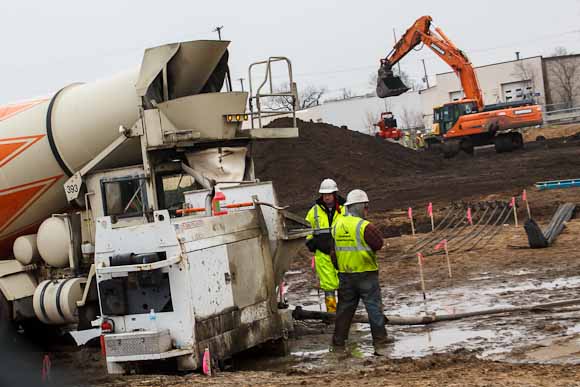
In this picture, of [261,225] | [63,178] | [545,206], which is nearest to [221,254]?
[261,225]

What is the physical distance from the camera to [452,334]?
10.7 meters

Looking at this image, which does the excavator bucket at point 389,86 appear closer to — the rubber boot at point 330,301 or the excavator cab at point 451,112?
the excavator cab at point 451,112

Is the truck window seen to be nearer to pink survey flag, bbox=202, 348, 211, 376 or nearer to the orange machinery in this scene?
pink survey flag, bbox=202, 348, 211, 376

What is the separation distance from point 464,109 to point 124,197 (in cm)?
3100

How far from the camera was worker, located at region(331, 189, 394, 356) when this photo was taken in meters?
10.6

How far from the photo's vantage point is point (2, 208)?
1265cm

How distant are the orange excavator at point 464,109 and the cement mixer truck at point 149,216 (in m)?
26.1

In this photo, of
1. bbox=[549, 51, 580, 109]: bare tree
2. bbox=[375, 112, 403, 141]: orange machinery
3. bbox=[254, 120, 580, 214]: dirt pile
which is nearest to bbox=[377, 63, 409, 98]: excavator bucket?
bbox=[254, 120, 580, 214]: dirt pile

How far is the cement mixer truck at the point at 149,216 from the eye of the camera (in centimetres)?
981

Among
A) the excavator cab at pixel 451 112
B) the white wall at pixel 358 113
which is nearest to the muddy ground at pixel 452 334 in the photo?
the excavator cab at pixel 451 112

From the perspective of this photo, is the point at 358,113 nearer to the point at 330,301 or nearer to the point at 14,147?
the point at 330,301

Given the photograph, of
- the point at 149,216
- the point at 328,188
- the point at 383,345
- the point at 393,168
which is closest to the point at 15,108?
the point at 149,216

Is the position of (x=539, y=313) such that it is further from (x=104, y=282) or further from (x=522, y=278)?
(x=104, y=282)

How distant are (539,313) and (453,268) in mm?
4509
